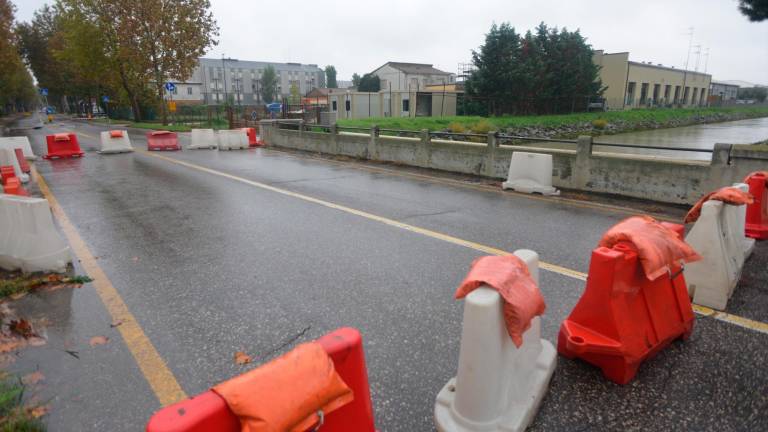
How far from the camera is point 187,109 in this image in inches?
2122

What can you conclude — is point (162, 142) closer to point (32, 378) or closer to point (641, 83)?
point (32, 378)

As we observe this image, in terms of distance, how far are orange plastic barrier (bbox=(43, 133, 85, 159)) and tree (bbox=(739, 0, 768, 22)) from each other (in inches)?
856

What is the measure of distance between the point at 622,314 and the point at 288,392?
2.35 metres

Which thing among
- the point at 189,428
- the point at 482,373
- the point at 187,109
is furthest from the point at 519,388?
the point at 187,109

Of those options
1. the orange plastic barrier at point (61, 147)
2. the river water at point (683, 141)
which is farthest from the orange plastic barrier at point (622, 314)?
the orange plastic barrier at point (61, 147)

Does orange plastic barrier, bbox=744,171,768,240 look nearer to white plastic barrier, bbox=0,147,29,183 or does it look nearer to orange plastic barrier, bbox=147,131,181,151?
white plastic barrier, bbox=0,147,29,183

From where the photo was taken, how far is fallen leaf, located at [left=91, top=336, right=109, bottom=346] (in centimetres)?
349

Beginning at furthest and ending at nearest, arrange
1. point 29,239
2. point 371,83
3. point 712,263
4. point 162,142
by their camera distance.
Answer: point 371,83
point 162,142
point 29,239
point 712,263

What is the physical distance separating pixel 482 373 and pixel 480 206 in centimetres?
604

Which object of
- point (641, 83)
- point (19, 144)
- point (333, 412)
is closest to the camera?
point (333, 412)

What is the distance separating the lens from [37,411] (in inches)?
106

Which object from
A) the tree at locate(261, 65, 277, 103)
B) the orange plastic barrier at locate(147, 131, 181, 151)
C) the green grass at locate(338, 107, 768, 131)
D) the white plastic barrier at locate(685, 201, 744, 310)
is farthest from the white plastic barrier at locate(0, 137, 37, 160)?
the tree at locate(261, 65, 277, 103)

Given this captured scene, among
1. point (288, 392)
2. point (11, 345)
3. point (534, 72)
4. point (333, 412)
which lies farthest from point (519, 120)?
point (288, 392)

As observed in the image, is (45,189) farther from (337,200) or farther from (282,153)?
(282,153)
